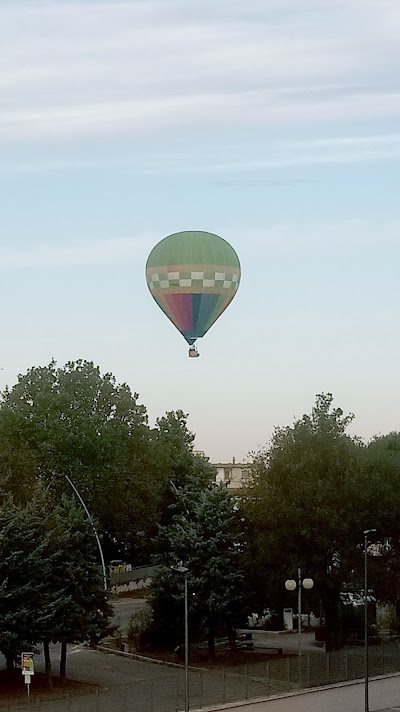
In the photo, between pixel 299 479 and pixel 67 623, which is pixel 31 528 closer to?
pixel 67 623

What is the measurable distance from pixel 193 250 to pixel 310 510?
47.8 feet

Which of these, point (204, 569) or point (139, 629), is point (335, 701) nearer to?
point (204, 569)

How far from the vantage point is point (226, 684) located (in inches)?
2060

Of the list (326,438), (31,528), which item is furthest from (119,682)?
(326,438)

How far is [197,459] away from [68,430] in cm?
2144

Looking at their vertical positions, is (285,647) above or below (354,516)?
below

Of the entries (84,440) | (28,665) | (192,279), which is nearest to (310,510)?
(192,279)

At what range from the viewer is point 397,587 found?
198ft

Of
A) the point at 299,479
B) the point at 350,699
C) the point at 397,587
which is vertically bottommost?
the point at 350,699

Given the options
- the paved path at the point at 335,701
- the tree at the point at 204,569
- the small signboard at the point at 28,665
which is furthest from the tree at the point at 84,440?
the small signboard at the point at 28,665

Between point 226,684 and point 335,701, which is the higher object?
point 226,684

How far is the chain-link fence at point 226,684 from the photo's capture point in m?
47.5

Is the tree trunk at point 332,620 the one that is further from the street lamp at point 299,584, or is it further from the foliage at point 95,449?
the foliage at point 95,449

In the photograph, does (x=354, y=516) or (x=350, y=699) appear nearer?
(x=350, y=699)
